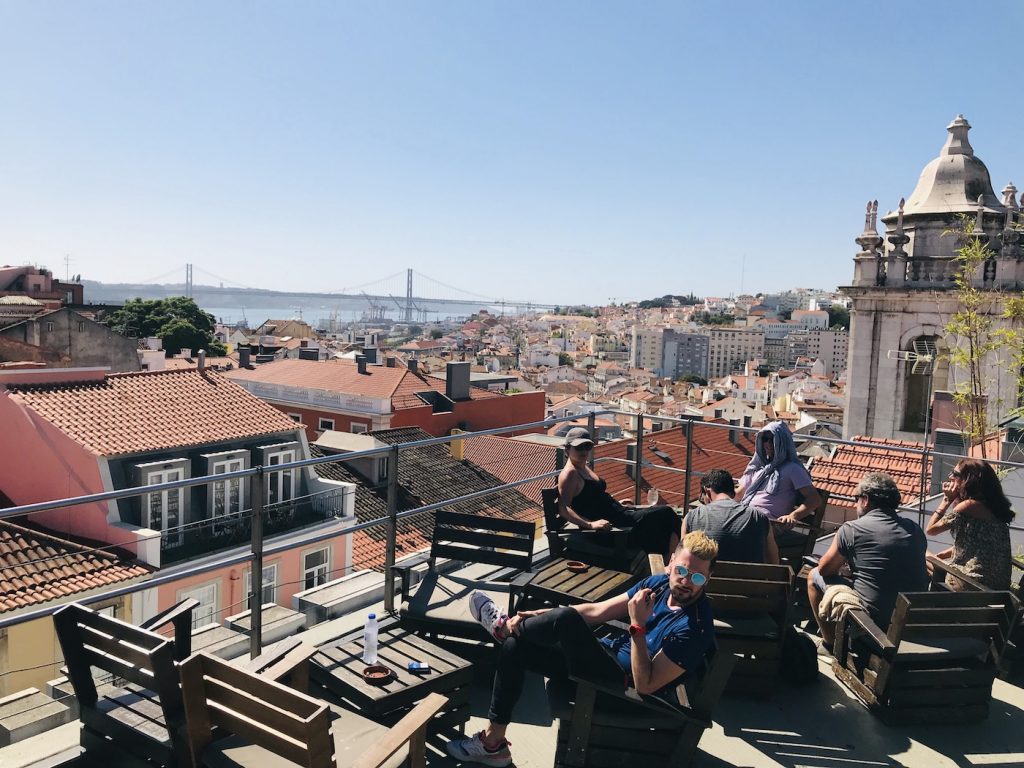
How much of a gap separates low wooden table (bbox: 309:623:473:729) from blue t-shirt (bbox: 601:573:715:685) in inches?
25.8

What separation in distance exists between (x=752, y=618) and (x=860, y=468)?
862 centimetres

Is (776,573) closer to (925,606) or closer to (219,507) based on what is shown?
(925,606)

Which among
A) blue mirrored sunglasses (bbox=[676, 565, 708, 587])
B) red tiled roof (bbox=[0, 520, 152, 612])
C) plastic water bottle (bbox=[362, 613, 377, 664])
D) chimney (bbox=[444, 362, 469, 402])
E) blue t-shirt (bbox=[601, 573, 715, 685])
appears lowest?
red tiled roof (bbox=[0, 520, 152, 612])

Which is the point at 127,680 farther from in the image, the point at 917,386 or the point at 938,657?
the point at 917,386

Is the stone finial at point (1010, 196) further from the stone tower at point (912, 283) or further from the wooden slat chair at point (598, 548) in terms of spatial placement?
the wooden slat chair at point (598, 548)

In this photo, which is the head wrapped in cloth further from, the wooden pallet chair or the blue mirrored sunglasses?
the wooden pallet chair

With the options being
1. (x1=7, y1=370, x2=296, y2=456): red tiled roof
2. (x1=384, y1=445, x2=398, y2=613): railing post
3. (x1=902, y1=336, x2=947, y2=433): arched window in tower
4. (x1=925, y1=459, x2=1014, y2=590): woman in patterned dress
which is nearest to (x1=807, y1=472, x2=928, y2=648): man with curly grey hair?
(x1=925, y1=459, x2=1014, y2=590): woman in patterned dress

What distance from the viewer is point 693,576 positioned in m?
2.97

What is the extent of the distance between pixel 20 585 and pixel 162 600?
115 inches

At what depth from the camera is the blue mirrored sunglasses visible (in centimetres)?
297

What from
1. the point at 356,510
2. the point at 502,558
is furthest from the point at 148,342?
the point at 502,558

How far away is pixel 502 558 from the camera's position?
14.3ft

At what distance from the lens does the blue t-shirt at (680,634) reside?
2.96 metres

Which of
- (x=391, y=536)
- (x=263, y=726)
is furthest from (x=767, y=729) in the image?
(x=263, y=726)
